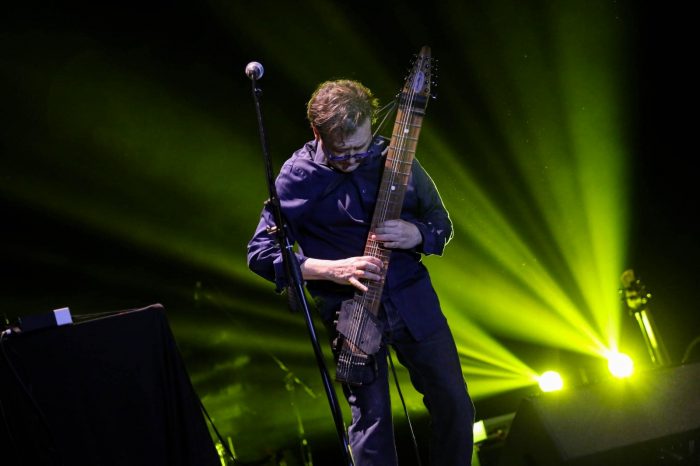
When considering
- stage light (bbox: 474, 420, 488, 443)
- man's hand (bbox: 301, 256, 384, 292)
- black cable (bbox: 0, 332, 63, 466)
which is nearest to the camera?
black cable (bbox: 0, 332, 63, 466)

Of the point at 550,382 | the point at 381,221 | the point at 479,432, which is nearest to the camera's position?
the point at 381,221

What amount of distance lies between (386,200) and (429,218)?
23cm

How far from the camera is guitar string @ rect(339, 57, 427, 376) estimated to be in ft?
7.73

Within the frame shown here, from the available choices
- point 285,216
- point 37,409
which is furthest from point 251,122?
point 37,409

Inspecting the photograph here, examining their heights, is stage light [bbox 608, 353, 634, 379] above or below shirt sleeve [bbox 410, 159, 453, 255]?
below

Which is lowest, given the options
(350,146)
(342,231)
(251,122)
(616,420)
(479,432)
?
(616,420)

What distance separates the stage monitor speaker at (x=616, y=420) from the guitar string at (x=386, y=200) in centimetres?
78

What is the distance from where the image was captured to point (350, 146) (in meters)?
2.38

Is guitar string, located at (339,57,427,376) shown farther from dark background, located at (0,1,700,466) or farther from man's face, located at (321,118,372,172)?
dark background, located at (0,1,700,466)

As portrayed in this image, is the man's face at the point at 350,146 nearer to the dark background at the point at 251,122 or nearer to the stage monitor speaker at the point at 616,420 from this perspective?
the stage monitor speaker at the point at 616,420

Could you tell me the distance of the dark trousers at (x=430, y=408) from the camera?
2.39m

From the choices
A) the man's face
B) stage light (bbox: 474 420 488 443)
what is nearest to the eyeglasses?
the man's face

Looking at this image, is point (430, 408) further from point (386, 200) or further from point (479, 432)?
point (479, 432)

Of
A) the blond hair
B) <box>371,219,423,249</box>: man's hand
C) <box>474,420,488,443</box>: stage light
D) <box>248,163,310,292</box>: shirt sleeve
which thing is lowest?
<box>474,420,488,443</box>: stage light
